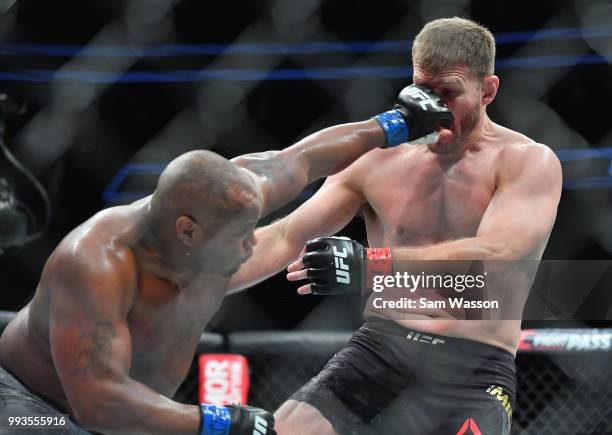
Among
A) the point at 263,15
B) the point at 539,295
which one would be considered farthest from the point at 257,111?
the point at 539,295

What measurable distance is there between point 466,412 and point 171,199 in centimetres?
91

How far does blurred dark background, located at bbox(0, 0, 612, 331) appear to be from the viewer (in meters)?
3.82

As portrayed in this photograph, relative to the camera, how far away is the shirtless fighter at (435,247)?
2.08 m

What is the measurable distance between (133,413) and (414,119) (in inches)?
38.4

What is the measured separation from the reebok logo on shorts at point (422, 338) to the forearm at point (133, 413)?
2.35 feet

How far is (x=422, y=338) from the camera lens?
217 centimetres

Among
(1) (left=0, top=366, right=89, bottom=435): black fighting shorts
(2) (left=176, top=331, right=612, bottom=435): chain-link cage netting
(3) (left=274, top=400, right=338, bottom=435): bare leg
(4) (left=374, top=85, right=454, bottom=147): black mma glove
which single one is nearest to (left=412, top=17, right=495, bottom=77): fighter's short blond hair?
(4) (left=374, top=85, right=454, bottom=147): black mma glove

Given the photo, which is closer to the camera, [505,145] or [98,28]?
[505,145]

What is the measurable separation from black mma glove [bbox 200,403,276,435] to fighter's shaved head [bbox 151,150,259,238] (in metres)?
0.35

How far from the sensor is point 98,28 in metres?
3.95

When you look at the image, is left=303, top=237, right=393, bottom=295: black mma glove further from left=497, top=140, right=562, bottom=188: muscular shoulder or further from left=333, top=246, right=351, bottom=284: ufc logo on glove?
left=497, top=140, right=562, bottom=188: muscular shoulder

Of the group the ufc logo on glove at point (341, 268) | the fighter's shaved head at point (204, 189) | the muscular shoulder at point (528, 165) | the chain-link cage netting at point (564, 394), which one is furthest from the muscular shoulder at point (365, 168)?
the chain-link cage netting at point (564, 394)

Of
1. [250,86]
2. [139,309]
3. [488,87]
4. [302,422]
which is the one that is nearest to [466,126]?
[488,87]

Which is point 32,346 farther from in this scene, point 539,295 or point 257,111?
point 257,111
